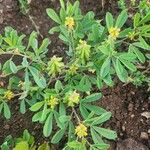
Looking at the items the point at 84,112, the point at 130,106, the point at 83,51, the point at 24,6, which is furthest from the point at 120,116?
the point at 24,6

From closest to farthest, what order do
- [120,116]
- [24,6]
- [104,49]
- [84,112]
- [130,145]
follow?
1. [104,49]
2. [84,112]
3. [130,145]
4. [120,116]
5. [24,6]

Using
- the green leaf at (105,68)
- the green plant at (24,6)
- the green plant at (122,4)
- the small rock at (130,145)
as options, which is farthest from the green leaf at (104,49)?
the green plant at (24,6)

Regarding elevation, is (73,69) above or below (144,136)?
above

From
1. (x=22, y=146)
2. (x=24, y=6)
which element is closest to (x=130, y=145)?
(x=22, y=146)

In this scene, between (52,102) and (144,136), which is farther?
(144,136)

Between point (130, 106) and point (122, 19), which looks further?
point (130, 106)

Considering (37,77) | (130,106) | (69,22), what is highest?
(69,22)

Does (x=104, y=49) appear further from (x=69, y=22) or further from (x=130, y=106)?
(x=130, y=106)

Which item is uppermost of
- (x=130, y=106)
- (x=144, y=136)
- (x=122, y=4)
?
(x=122, y=4)

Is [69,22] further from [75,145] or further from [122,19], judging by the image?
[75,145]

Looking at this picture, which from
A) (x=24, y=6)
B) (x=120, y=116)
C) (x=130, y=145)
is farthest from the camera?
(x=24, y=6)

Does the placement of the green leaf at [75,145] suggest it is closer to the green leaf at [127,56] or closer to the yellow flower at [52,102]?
the yellow flower at [52,102]

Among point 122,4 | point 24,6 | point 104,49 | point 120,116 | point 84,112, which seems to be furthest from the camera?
point 24,6
